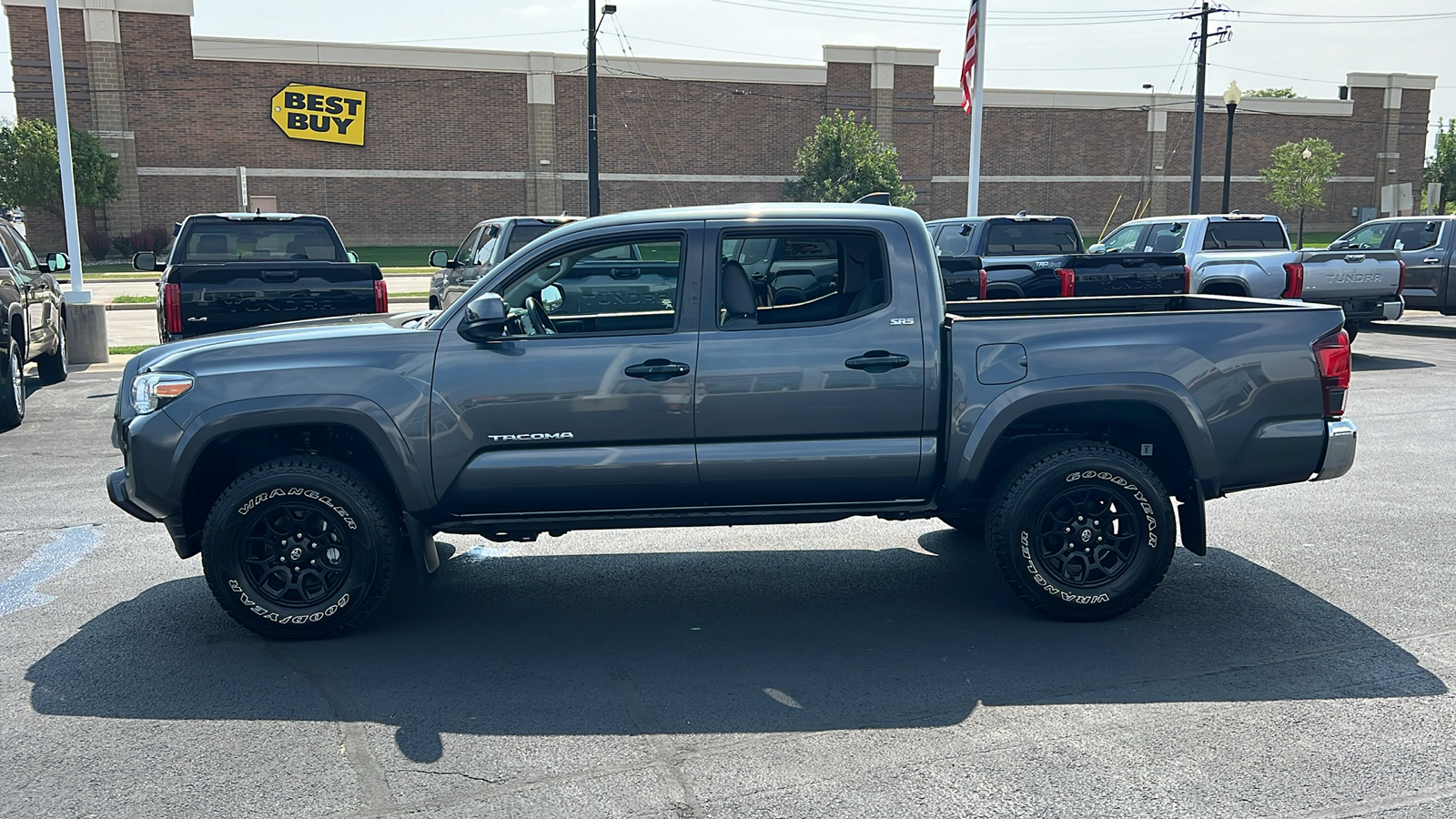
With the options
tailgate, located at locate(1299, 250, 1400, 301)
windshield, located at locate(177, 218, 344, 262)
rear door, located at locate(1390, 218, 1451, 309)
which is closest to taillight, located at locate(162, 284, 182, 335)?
windshield, located at locate(177, 218, 344, 262)

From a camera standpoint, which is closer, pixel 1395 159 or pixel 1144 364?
pixel 1144 364

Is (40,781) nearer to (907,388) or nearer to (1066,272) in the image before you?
(907,388)

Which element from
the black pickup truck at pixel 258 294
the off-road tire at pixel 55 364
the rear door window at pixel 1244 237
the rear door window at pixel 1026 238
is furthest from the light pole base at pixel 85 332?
the rear door window at pixel 1244 237

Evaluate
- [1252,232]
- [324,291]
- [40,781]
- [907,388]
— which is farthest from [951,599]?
[1252,232]

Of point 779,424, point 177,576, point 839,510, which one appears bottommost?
point 177,576

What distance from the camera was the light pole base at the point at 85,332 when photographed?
1550 centimetres

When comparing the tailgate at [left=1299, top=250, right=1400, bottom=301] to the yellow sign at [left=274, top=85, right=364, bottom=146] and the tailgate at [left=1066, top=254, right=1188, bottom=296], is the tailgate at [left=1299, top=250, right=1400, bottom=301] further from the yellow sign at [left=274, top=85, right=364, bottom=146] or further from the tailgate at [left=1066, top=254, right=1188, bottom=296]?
the yellow sign at [left=274, top=85, right=364, bottom=146]

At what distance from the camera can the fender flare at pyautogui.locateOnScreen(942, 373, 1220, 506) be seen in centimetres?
534

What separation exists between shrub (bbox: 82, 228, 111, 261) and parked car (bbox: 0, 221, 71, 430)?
108ft

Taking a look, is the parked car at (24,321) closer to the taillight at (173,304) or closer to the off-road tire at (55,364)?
the off-road tire at (55,364)

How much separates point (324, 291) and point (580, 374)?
21.7 ft

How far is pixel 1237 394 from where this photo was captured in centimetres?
546

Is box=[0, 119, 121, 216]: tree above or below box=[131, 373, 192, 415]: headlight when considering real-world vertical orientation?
above

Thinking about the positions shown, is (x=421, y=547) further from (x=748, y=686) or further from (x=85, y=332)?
(x=85, y=332)
